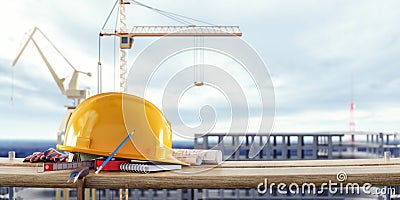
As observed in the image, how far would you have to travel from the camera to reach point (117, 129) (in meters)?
1.09

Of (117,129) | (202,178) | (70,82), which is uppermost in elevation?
(70,82)

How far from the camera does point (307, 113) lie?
11.5 meters

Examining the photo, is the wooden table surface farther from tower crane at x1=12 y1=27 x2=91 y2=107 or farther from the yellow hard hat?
tower crane at x1=12 y1=27 x2=91 y2=107

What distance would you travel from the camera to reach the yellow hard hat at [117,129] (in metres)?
1.09

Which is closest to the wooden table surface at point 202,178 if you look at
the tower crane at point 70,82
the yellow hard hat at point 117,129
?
the yellow hard hat at point 117,129

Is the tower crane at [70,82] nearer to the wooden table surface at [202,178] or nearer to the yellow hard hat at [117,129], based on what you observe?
the yellow hard hat at [117,129]

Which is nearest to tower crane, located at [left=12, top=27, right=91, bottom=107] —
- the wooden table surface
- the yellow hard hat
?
the yellow hard hat

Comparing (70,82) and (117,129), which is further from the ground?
(70,82)

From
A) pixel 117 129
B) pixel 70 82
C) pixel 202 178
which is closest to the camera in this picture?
pixel 202 178

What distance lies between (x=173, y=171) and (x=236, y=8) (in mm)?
4981

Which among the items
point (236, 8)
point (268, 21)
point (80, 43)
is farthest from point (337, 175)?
point (80, 43)


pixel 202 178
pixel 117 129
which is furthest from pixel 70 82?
pixel 202 178

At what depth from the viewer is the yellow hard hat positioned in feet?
3.57

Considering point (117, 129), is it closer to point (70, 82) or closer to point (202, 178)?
point (202, 178)
